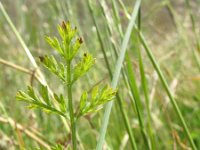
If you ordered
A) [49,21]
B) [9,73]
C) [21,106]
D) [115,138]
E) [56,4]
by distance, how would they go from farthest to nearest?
[9,73] < [49,21] < [21,106] < [115,138] < [56,4]

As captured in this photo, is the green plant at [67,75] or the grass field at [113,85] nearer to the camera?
the green plant at [67,75]

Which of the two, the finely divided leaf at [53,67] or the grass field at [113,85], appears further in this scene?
the grass field at [113,85]

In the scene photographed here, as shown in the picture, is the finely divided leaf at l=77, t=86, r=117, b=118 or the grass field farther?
the grass field

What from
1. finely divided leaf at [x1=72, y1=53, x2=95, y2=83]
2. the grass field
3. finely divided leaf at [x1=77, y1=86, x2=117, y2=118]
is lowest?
finely divided leaf at [x1=77, y1=86, x2=117, y2=118]

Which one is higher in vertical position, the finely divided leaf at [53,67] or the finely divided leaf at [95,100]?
the finely divided leaf at [53,67]

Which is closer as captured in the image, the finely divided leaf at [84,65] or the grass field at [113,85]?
the finely divided leaf at [84,65]

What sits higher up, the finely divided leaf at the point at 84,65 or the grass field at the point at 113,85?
the grass field at the point at 113,85

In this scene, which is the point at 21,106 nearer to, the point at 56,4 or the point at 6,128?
the point at 6,128

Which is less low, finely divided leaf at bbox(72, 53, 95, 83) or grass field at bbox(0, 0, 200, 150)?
grass field at bbox(0, 0, 200, 150)

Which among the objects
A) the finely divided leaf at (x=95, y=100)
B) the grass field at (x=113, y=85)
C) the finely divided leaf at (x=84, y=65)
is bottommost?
the finely divided leaf at (x=95, y=100)

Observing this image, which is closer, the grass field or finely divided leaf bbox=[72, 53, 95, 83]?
finely divided leaf bbox=[72, 53, 95, 83]

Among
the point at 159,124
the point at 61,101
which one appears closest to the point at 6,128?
the point at 159,124
